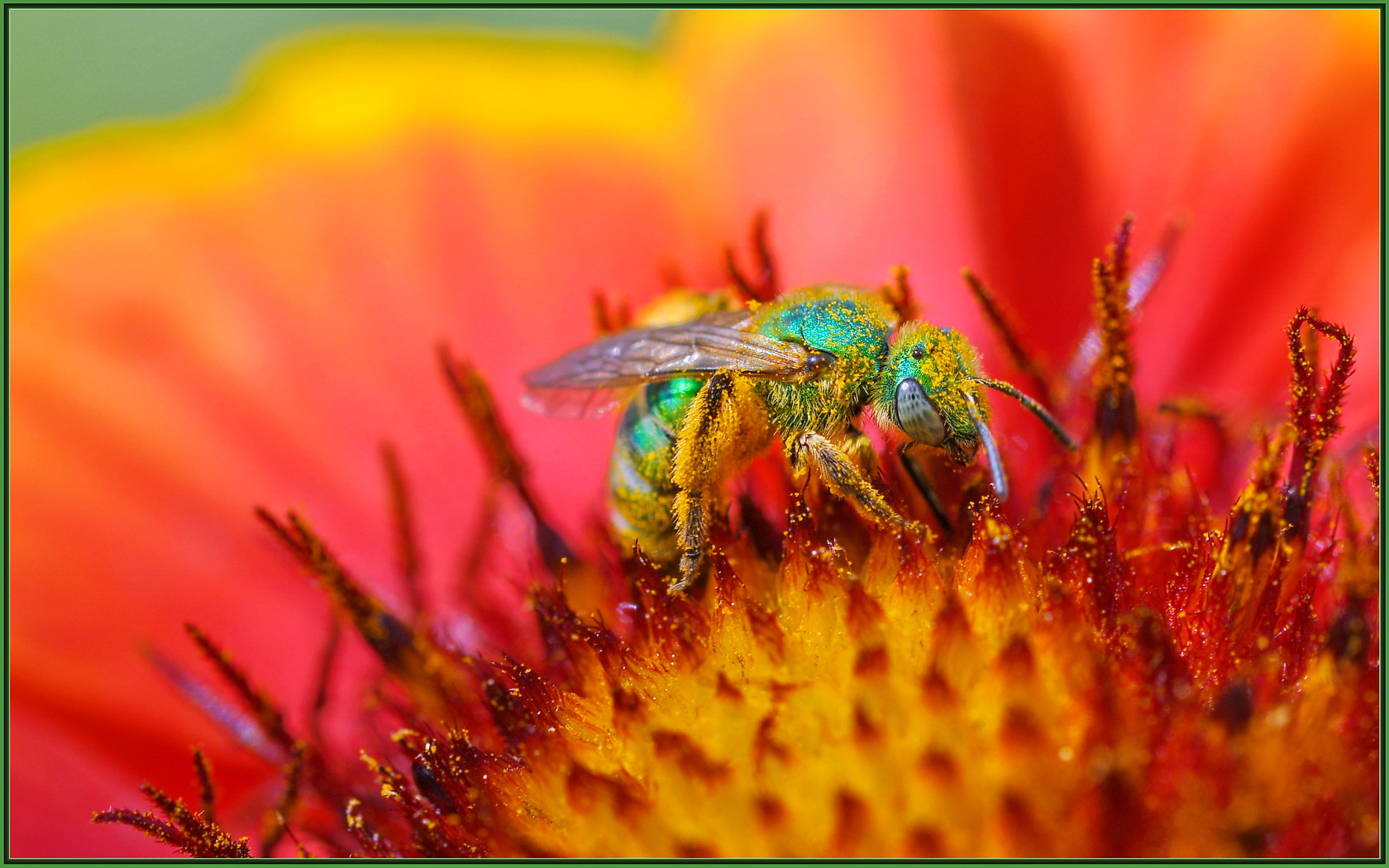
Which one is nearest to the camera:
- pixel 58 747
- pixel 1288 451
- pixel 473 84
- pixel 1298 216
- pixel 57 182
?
pixel 1288 451

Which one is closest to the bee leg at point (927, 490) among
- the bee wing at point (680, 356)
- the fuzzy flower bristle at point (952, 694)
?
the fuzzy flower bristle at point (952, 694)

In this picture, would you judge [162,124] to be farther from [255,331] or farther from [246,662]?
[246,662]

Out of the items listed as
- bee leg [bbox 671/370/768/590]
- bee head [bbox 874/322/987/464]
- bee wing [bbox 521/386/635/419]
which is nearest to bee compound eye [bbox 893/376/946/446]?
bee head [bbox 874/322/987/464]

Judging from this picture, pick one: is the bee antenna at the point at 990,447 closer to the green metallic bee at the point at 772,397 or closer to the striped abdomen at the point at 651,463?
the green metallic bee at the point at 772,397

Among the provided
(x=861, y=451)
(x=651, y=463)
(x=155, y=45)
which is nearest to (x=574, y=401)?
(x=651, y=463)

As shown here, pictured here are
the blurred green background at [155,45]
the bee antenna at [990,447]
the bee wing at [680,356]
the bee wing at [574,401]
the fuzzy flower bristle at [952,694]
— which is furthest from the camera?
the blurred green background at [155,45]

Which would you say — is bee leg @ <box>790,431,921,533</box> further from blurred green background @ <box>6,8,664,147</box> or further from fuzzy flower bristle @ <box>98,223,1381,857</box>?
A: blurred green background @ <box>6,8,664,147</box>

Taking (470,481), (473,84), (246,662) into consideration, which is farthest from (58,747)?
(473,84)

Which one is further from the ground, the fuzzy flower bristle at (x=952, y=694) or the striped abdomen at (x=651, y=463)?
the striped abdomen at (x=651, y=463)
